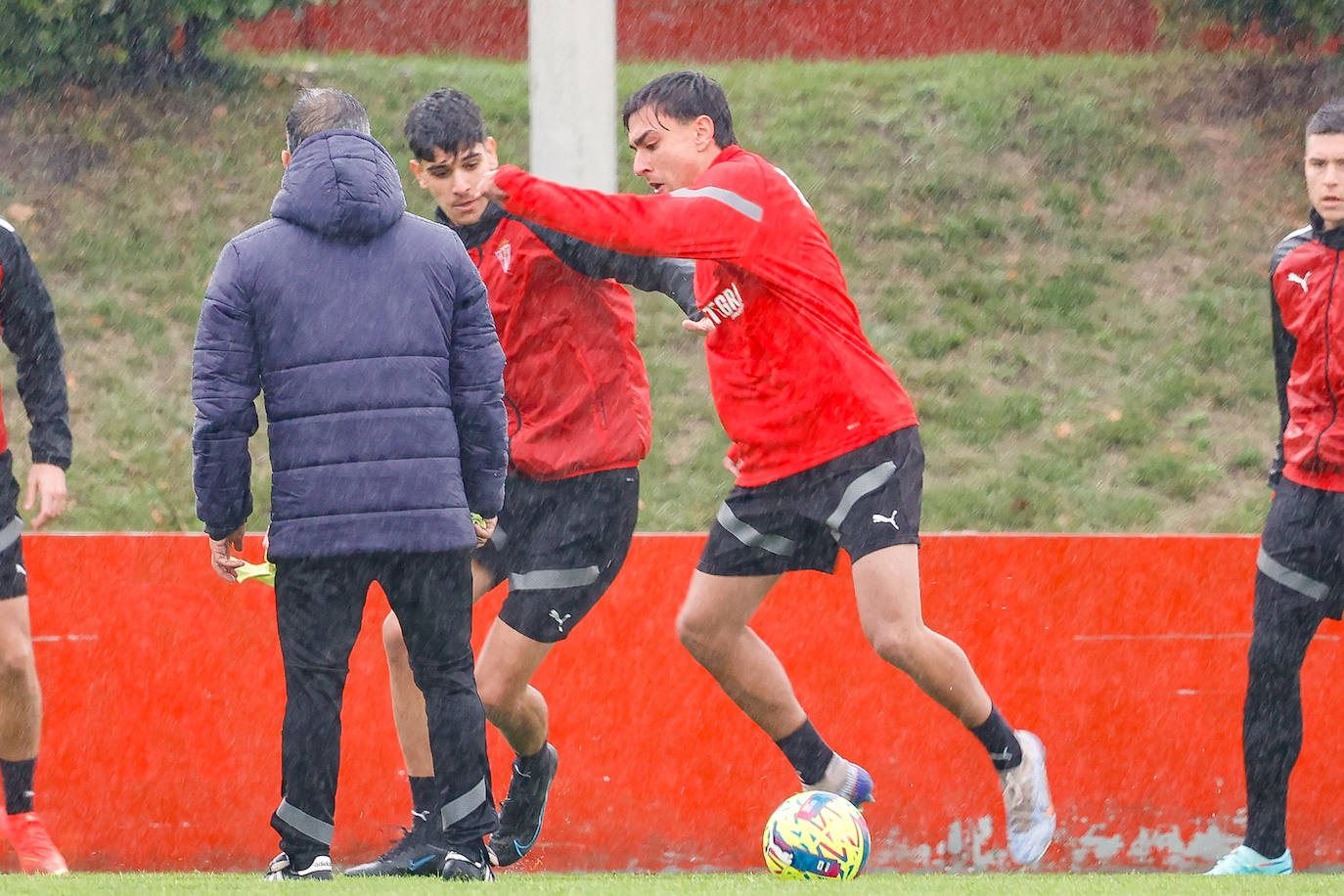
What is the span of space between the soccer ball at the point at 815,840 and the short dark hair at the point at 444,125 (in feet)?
7.24

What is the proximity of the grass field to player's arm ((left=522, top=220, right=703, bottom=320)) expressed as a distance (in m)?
1.71

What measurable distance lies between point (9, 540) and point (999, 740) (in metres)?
3.13

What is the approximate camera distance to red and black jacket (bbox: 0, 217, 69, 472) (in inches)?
200

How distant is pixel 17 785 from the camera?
5.27 meters

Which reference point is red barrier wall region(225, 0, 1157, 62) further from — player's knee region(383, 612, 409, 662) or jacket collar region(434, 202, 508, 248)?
player's knee region(383, 612, 409, 662)

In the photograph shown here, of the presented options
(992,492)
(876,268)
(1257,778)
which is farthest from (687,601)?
(876,268)

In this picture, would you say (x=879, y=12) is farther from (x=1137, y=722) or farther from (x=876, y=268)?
(x=1137, y=722)

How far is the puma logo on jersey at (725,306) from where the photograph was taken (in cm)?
484

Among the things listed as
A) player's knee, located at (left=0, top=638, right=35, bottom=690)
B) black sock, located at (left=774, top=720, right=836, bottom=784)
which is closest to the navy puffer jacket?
player's knee, located at (left=0, top=638, right=35, bottom=690)

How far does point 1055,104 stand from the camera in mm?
11945

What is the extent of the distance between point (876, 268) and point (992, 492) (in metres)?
2.27

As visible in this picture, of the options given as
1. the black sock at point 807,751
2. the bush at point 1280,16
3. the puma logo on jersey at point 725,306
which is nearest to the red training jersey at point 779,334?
the puma logo on jersey at point 725,306

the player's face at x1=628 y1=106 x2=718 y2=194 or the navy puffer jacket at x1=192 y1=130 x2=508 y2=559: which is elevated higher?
the player's face at x1=628 y1=106 x2=718 y2=194

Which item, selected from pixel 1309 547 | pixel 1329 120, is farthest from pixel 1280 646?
pixel 1329 120
